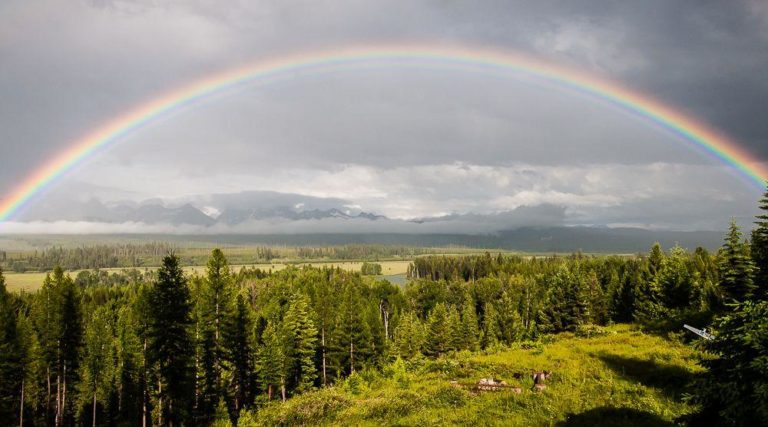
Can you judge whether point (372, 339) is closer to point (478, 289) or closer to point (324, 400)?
point (324, 400)

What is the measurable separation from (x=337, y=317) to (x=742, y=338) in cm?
6620

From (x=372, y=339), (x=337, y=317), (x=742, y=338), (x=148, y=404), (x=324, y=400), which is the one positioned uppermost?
(x=742, y=338)

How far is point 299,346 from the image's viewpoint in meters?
59.2

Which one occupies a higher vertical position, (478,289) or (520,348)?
(520,348)

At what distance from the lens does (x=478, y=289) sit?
138375 mm

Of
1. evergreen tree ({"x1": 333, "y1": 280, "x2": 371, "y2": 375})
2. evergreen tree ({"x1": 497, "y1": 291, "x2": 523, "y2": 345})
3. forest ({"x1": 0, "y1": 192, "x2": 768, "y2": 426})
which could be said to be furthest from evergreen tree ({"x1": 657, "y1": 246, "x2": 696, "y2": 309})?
evergreen tree ({"x1": 333, "y1": 280, "x2": 371, "y2": 375})

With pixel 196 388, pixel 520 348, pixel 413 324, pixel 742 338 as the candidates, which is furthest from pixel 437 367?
pixel 413 324

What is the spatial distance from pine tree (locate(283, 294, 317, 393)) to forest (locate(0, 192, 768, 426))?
0.75 feet

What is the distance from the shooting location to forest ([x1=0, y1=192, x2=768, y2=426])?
13078 mm

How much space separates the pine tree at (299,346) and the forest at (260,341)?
23cm

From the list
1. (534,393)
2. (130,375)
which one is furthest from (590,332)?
(130,375)

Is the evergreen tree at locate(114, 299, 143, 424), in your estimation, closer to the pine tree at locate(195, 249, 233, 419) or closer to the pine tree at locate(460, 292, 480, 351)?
the pine tree at locate(195, 249, 233, 419)

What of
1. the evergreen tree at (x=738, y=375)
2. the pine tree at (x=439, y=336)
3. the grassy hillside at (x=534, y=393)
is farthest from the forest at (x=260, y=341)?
the grassy hillside at (x=534, y=393)

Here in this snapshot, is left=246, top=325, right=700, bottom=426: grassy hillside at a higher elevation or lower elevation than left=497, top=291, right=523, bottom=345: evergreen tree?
higher
